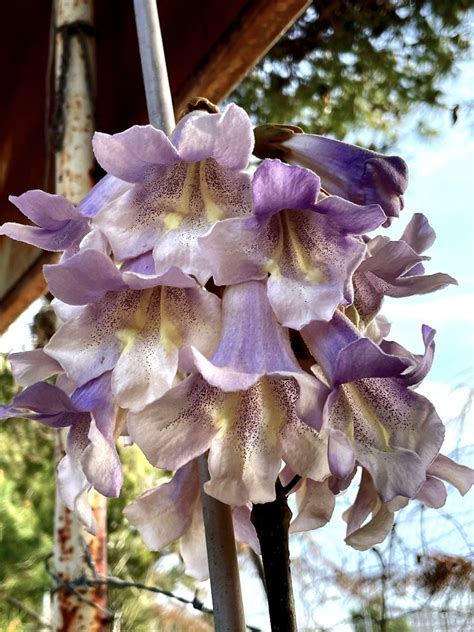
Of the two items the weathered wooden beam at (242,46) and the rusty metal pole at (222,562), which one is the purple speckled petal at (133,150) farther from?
the weathered wooden beam at (242,46)

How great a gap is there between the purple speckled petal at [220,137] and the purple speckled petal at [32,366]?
0.07 m

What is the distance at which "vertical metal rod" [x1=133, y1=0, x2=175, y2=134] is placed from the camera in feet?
0.74

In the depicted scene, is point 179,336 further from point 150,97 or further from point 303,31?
point 303,31

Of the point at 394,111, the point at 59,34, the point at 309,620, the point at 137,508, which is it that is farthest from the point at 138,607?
the point at 137,508

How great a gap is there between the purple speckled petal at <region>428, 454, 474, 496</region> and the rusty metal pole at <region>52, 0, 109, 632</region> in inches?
28.5

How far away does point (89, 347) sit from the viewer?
0.19m

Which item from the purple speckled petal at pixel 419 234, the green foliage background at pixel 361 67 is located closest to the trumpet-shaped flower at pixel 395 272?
the purple speckled petal at pixel 419 234

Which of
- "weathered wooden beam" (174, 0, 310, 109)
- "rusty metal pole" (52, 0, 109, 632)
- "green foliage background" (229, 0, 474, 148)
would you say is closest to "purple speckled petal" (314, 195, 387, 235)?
"weathered wooden beam" (174, 0, 310, 109)

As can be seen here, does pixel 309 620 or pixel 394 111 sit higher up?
pixel 394 111

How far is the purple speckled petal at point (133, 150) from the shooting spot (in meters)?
0.18

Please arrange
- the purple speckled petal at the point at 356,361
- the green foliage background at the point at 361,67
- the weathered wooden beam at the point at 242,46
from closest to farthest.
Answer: the purple speckled petal at the point at 356,361 < the weathered wooden beam at the point at 242,46 < the green foliage background at the point at 361,67

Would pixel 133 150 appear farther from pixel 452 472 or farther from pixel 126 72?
pixel 126 72

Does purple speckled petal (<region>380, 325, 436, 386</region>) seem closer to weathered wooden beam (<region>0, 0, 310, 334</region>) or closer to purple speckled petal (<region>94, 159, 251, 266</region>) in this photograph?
purple speckled petal (<region>94, 159, 251, 266</region>)

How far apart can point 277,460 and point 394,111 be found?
163 cm
